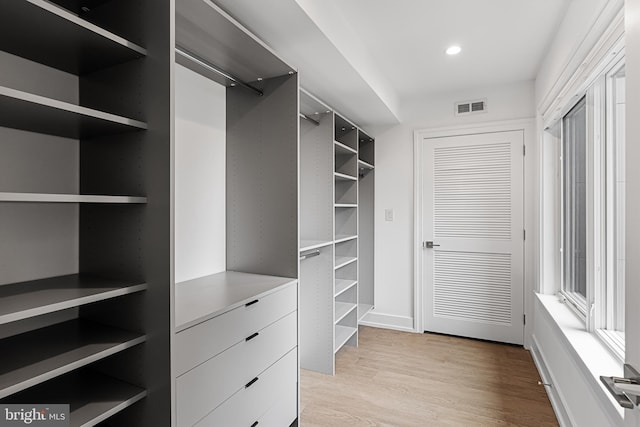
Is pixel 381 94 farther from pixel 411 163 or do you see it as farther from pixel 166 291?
pixel 166 291

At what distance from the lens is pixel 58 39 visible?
1.11 m

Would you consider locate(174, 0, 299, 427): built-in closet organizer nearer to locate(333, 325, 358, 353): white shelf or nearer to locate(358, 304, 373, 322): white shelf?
locate(333, 325, 358, 353): white shelf

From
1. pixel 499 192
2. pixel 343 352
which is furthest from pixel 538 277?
pixel 343 352

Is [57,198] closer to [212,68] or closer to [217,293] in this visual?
[217,293]

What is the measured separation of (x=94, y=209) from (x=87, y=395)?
0.66 metres

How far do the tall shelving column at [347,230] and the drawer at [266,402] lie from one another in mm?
1151

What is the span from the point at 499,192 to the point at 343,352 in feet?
7.21

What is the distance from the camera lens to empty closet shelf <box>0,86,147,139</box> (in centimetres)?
92

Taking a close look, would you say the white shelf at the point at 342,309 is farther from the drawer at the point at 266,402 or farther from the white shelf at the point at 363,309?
the drawer at the point at 266,402

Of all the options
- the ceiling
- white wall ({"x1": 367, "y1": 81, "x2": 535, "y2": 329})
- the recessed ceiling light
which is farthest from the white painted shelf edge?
the recessed ceiling light

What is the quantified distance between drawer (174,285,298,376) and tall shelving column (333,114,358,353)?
4.53 ft

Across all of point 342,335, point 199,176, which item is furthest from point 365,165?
point 199,176

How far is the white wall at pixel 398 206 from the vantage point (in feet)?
12.3

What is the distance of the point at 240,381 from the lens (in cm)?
160
